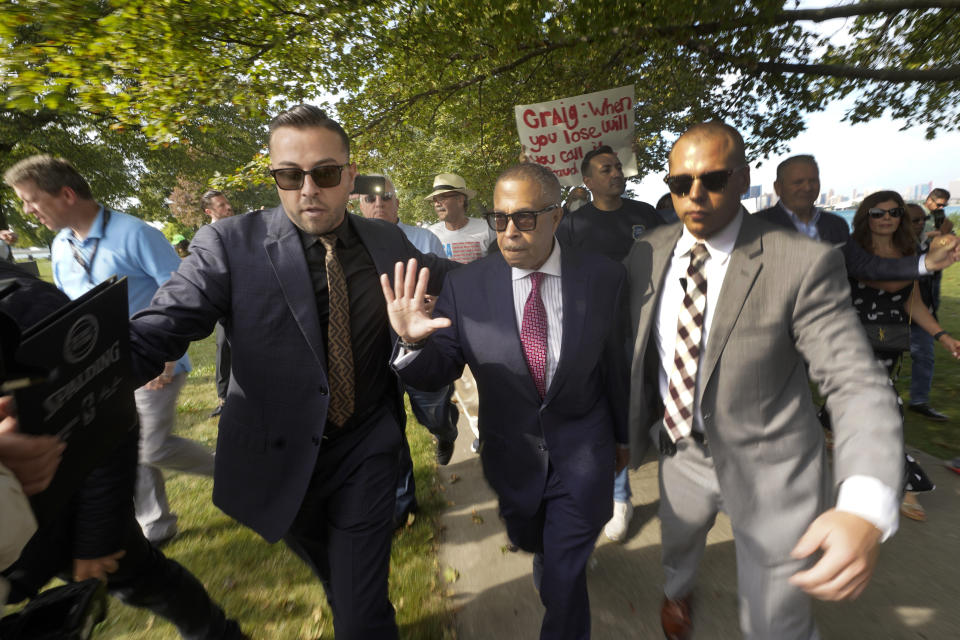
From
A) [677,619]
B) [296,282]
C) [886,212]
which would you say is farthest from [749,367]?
[886,212]

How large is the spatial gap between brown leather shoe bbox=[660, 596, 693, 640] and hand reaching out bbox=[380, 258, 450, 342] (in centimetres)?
213

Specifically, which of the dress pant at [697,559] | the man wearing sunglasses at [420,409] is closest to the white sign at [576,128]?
the man wearing sunglasses at [420,409]

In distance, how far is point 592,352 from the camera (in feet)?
7.11

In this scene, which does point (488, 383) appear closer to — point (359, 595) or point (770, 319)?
point (359, 595)

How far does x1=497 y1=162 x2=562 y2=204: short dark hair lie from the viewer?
225 cm

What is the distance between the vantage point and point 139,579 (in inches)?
77.9

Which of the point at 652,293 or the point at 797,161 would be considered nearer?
the point at 652,293

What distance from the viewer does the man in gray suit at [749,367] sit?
1.67 metres

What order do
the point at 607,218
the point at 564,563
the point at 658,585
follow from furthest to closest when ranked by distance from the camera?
the point at 607,218 → the point at 658,585 → the point at 564,563

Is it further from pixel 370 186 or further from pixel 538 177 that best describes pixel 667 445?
pixel 370 186

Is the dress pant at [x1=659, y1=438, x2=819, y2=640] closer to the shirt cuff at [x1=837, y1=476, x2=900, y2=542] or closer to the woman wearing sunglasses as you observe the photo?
the shirt cuff at [x1=837, y1=476, x2=900, y2=542]

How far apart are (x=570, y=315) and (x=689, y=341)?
558mm

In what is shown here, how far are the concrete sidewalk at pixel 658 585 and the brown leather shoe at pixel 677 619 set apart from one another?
0.36 ft

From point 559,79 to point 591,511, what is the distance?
22.0ft
